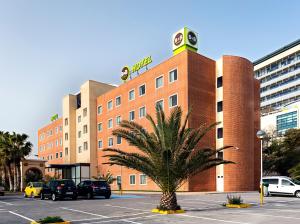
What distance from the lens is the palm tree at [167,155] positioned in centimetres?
1717

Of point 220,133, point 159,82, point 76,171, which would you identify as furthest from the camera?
point 76,171

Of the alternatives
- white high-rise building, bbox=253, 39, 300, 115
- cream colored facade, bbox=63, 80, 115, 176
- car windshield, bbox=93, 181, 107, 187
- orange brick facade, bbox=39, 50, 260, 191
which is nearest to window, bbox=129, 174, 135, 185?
orange brick facade, bbox=39, 50, 260, 191

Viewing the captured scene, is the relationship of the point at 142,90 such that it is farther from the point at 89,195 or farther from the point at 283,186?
the point at 283,186

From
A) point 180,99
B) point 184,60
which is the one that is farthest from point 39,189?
point 184,60

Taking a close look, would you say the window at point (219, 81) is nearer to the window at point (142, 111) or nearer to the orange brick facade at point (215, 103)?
the orange brick facade at point (215, 103)

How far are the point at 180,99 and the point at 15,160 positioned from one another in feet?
92.2

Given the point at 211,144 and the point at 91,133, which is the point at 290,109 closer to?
the point at 211,144

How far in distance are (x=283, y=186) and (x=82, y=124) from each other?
44.0 meters

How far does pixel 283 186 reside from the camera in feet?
96.1

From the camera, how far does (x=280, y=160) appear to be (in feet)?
157

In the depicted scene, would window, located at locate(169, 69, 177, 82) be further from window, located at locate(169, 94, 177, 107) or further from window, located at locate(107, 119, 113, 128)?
window, located at locate(107, 119, 113, 128)

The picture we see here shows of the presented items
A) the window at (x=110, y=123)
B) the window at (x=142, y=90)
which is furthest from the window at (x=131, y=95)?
the window at (x=110, y=123)

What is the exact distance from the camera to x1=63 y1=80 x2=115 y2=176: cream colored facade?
6175cm

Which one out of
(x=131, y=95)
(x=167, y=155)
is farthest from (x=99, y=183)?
(x=131, y=95)
